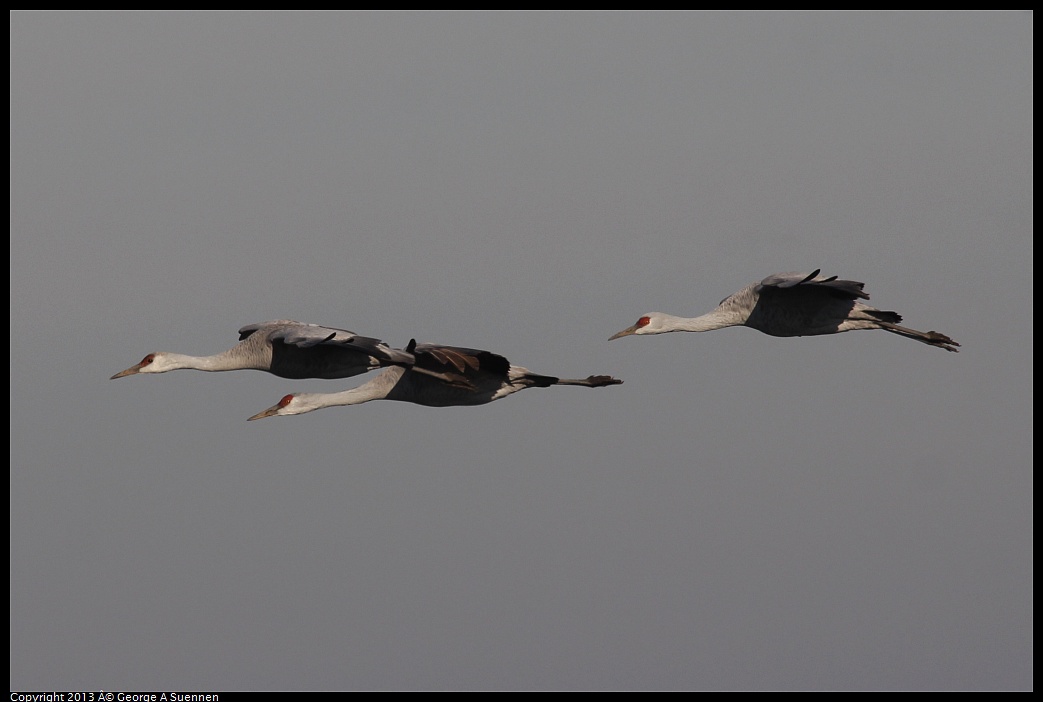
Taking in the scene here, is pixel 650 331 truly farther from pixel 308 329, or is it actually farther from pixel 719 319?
pixel 308 329

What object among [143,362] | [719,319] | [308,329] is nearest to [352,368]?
[308,329]

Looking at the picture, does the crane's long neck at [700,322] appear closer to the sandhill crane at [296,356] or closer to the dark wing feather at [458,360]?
the dark wing feather at [458,360]

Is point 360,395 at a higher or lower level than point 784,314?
lower

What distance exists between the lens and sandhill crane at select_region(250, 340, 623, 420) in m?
34.8

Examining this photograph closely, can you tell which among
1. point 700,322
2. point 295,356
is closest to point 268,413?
point 295,356

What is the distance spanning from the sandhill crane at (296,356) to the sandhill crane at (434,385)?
37 cm

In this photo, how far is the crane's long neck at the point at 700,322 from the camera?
36.8 metres

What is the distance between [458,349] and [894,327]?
8.16 meters

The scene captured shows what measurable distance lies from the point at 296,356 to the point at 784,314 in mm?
8327

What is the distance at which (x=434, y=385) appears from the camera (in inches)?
1394

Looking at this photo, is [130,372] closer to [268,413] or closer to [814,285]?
[268,413]

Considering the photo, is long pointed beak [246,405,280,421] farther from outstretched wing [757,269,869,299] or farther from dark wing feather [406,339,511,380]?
outstretched wing [757,269,869,299]

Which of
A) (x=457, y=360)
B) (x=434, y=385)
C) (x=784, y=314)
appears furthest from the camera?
(x=784, y=314)

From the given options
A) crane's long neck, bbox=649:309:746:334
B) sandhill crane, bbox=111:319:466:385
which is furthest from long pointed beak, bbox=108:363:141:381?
crane's long neck, bbox=649:309:746:334
